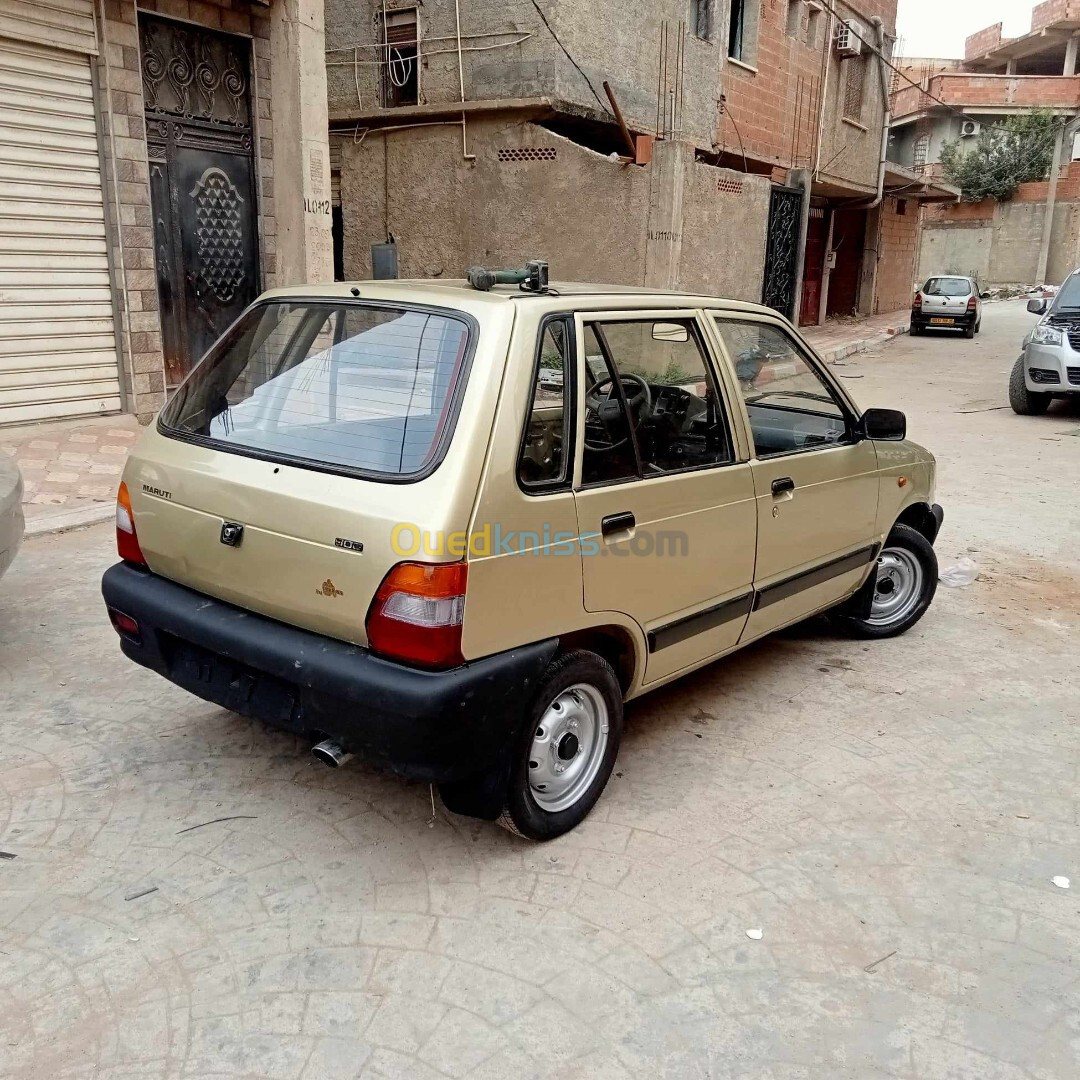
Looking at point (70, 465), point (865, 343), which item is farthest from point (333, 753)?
point (865, 343)

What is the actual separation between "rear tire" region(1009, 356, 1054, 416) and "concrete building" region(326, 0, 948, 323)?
4.39 m

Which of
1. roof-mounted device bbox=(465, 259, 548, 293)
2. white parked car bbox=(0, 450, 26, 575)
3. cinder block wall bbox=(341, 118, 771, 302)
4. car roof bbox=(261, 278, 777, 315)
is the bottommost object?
white parked car bbox=(0, 450, 26, 575)

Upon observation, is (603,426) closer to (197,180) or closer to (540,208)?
(197,180)

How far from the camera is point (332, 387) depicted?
9.95 feet

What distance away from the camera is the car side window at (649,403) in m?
3.10

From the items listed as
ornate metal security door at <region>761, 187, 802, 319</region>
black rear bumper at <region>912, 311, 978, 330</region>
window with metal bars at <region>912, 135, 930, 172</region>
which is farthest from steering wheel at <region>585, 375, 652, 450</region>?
window with metal bars at <region>912, 135, 930, 172</region>

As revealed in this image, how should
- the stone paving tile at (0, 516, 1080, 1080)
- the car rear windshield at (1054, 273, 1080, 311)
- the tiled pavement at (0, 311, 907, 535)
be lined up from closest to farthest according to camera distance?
the stone paving tile at (0, 516, 1080, 1080) → the tiled pavement at (0, 311, 907, 535) → the car rear windshield at (1054, 273, 1080, 311)

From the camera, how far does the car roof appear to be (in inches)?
114

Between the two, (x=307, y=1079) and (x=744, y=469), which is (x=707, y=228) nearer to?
(x=744, y=469)

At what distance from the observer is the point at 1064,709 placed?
4145 mm

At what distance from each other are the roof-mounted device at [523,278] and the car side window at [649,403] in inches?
7.6

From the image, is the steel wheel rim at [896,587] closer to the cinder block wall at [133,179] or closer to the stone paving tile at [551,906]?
the stone paving tile at [551,906]

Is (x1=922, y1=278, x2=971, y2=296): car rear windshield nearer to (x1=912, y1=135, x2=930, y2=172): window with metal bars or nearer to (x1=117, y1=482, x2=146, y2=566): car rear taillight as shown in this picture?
(x1=912, y1=135, x2=930, y2=172): window with metal bars

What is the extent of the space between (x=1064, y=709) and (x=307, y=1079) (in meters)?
3.40
